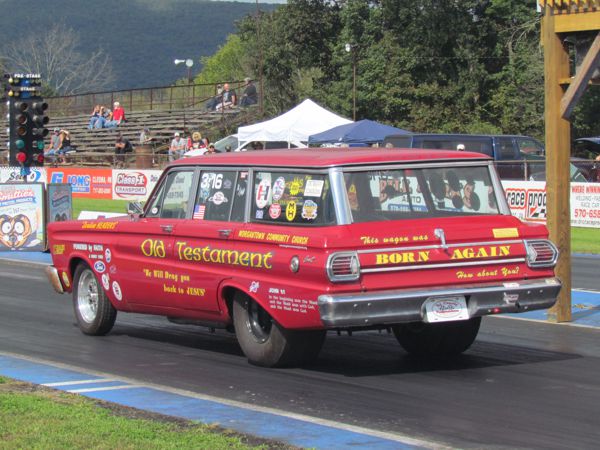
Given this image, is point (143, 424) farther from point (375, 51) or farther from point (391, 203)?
point (375, 51)

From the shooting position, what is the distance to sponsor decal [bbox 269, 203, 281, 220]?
30.7 feet

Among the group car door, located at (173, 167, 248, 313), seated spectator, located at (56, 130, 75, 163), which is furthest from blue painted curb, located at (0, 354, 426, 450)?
seated spectator, located at (56, 130, 75, 163)

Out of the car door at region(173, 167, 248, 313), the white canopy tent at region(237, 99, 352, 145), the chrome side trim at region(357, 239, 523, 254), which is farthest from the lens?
the white canopy tent at region(237, 99, 352, 145)

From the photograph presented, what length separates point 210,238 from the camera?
32.3 ft

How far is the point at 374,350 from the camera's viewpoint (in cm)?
1067

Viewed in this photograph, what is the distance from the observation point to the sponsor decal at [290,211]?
9180 mm

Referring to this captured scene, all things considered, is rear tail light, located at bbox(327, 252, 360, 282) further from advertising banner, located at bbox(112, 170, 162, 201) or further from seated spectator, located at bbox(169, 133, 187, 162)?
seated spectator, located at bbox(169, 133, 187, 162)

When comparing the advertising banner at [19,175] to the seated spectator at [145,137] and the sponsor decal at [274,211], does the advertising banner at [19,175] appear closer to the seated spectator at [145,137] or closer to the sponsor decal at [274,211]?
→ the seated spectator at [145,137]

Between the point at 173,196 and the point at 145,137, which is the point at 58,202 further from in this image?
the point at 145,137

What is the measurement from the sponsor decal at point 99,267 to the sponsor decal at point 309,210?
113 inches

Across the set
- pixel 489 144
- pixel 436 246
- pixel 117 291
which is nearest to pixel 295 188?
pixel 436 246

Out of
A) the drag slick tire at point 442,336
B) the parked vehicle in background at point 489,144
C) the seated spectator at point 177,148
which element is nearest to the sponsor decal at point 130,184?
the seated spectator at point 177,148

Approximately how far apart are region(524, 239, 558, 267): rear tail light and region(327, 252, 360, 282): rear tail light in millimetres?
1609

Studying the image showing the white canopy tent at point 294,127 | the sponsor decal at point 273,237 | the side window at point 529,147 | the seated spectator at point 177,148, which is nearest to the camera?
the sponsor decal at point 273,237
